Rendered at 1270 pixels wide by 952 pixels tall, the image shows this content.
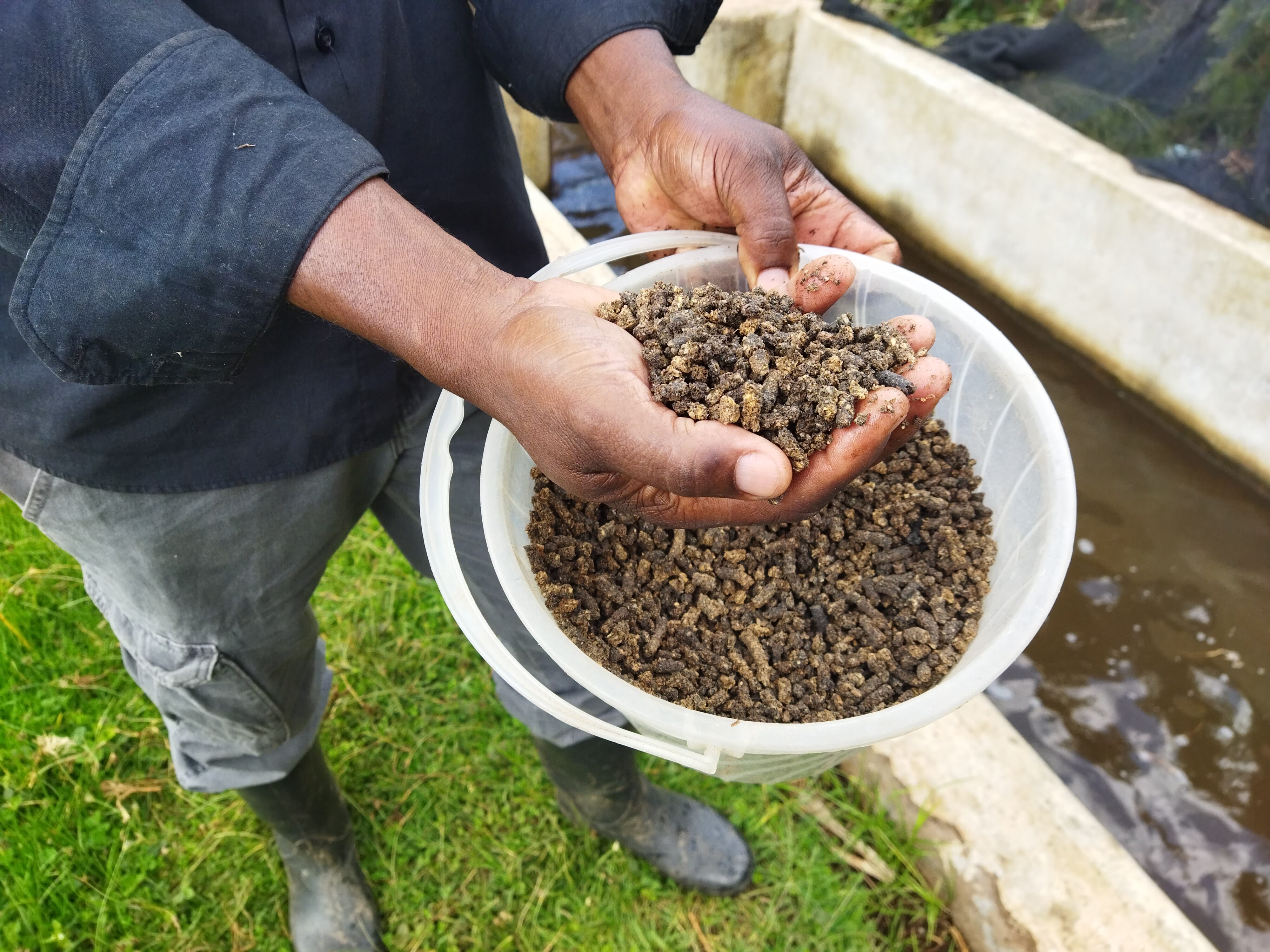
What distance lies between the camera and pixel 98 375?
0.96 m

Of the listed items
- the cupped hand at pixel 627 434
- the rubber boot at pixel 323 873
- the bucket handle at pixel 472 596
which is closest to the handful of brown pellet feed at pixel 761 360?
the cupped hand at pixel 627 434

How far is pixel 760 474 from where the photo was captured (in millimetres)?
927

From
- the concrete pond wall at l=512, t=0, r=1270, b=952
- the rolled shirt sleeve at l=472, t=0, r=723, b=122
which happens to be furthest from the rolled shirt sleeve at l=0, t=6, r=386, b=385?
the concrete pond wall at l=512, t=0, r=1270, b=952

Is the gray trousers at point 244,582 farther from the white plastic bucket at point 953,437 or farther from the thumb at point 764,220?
the thumb at point 764,220

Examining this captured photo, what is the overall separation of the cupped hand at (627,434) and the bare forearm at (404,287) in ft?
0.11

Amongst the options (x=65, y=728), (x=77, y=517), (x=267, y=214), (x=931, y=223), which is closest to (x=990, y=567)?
(x=267, y=214)

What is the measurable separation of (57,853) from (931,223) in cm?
339

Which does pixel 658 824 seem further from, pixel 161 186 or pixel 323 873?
pixel 161 186

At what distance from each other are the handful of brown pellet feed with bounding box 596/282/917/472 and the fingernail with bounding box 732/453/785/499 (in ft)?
0.34

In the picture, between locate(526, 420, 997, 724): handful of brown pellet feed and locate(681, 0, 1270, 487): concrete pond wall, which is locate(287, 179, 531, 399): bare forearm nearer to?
locate(526, 420, 997, 724): handful of brown pellet feed

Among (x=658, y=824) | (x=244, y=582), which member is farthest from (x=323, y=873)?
(x=244, y=582)

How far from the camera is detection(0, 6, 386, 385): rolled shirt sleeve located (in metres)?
0.87

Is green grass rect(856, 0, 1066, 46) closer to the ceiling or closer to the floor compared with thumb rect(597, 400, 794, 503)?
closer to the floor

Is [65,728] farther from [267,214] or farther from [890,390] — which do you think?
[890,390]
